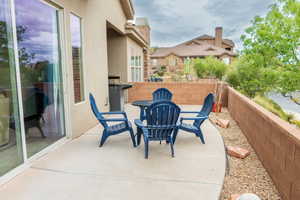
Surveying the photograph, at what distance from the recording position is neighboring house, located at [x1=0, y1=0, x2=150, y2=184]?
2.87m

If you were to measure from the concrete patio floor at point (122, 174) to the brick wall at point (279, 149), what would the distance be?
2.19 ft

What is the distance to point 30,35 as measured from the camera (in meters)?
3.35

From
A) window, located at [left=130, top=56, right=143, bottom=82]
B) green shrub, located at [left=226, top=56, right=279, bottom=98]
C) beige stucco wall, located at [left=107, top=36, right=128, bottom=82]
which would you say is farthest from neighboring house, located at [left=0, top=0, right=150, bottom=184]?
green shrub, located at [left=226, top=56, right=279, bottom=98]

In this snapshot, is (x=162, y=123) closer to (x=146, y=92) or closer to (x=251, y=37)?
(x=146, y=92)

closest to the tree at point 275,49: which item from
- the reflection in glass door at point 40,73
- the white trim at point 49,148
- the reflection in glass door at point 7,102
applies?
the reflection in glass door at point 40,73

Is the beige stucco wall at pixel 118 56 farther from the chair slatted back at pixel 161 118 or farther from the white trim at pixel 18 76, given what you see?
the white trim at pixel 18 76

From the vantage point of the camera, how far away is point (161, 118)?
11.9 feet

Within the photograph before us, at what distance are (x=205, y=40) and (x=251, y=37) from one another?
39372 mm

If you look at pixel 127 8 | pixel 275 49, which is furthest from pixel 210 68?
pixel 127 8

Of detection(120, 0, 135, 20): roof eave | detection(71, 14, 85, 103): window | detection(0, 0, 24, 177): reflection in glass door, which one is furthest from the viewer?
detection(120, 0, 135, 20): roof eave

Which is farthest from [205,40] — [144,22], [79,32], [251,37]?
[79,32]

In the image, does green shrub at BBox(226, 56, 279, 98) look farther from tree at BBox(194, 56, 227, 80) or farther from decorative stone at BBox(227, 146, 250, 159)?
tree at BBox(194, 56, 227, 80)

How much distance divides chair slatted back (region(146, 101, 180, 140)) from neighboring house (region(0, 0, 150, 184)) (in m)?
1.86

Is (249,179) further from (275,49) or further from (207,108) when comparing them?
(275,49)
